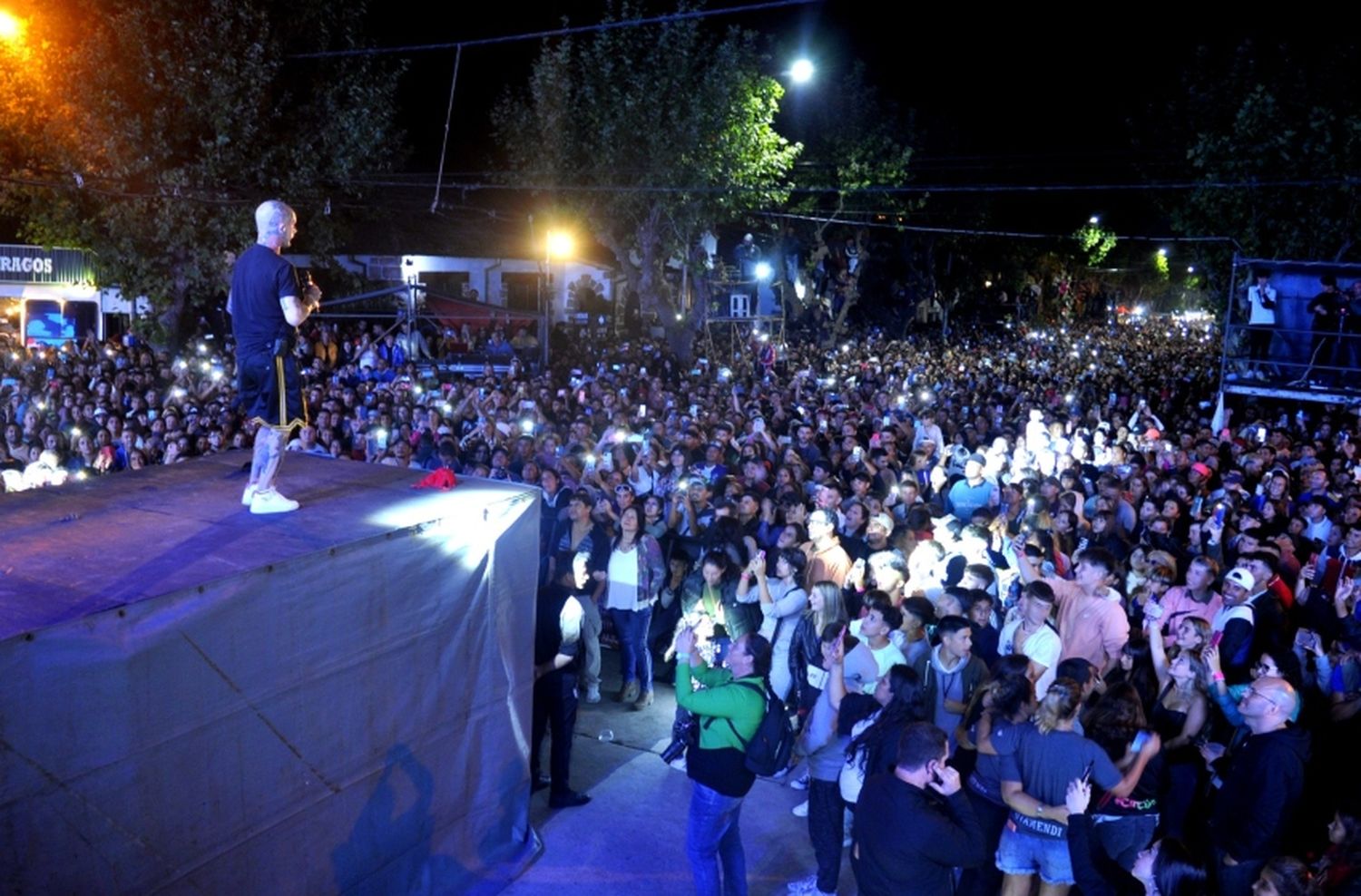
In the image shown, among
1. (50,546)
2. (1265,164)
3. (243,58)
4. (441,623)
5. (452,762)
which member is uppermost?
(243,58)

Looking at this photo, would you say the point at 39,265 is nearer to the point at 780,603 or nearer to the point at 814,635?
the point at 780,603

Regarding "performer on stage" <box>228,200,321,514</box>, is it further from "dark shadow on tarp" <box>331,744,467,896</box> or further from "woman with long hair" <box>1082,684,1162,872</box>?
"woman with long hair" <box>1082,684,1162,872</box>

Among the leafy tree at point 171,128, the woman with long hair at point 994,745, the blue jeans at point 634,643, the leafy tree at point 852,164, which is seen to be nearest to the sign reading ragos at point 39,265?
the leafy tree at point 171,128

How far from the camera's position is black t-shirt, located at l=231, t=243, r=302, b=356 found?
4.48 metres

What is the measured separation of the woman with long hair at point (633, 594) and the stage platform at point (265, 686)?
1.75m

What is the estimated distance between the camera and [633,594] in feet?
23.5

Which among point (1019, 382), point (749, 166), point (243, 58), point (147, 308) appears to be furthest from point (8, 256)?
point (1019, 382)

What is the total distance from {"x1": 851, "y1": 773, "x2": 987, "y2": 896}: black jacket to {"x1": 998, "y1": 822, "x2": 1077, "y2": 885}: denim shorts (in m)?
0.81

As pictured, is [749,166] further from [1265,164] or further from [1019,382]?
[1265,164]

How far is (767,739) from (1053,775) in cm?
121

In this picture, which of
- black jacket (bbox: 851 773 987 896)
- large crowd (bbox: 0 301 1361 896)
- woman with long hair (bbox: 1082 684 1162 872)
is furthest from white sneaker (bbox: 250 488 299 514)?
woman with long hair (bbox: 1082 684 1162 872)

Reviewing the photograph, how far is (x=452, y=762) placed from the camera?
4945 millimetres

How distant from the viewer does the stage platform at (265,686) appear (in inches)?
130

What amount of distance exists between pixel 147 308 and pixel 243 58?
258 inches
